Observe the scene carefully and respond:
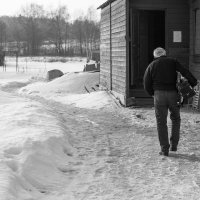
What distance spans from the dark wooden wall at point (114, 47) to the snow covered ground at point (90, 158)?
9.68 feet

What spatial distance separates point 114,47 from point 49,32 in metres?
86.9

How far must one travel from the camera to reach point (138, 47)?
1717 cm

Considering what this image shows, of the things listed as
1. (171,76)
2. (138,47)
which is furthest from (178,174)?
(138,47)

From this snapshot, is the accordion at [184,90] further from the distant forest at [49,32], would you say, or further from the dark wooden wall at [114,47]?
Answer: the distant forest at [49,32]

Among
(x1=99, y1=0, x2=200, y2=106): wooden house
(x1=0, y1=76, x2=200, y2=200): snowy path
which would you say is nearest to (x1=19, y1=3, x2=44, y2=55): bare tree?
(x1=99, y1=0, x2=200, y2=106): wooden house

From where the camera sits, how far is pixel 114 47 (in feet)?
52.2

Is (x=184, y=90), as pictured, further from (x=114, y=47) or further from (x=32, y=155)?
(x=114, y=47)

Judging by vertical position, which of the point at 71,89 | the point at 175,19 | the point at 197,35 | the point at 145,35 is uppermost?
the point at 175,19

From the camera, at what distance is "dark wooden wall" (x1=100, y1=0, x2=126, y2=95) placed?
14442mm

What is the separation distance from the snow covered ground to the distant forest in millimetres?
81041

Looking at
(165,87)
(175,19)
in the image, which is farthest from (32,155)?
(175,19)

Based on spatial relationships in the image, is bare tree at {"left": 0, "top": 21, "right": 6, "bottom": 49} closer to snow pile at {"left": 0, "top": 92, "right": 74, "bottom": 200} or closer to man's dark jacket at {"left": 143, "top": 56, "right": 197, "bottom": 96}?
snow pile at {"left": 0, "top": 92, "right": 74, "bottom": 200}

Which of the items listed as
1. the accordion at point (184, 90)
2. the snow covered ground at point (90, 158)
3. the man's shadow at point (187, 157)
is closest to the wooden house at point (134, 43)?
the snow covered ground at point (90, 158)

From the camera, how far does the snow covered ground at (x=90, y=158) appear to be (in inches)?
232
